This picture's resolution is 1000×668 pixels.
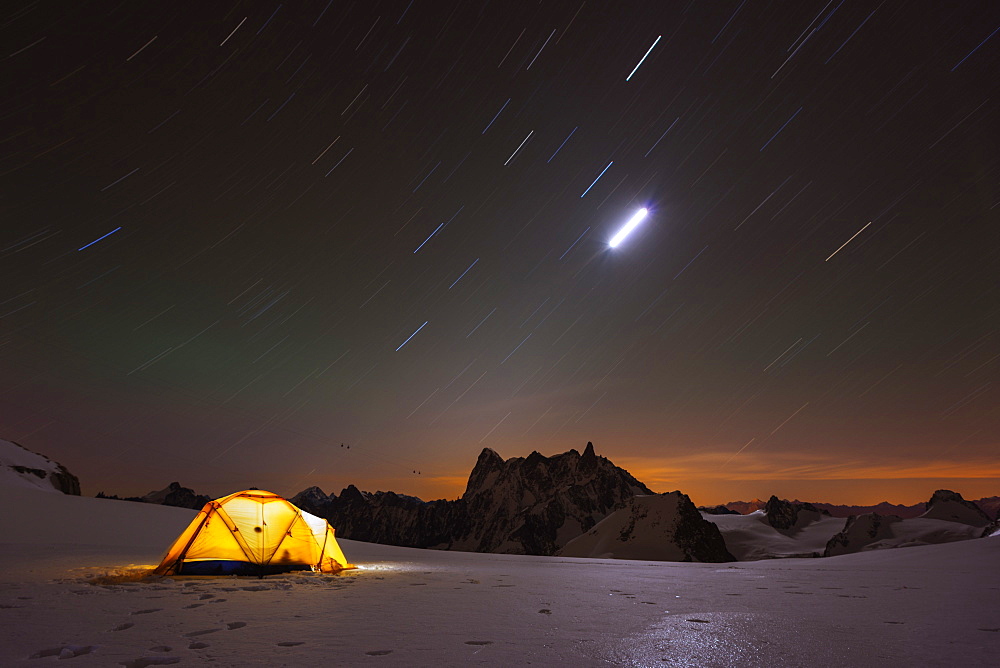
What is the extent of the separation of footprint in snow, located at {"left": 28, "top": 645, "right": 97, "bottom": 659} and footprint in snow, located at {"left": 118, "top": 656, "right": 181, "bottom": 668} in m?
0.73

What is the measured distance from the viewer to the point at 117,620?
746 centimetres

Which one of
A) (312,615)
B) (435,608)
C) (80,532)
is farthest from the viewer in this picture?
(80,532)

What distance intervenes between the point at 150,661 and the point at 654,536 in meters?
159

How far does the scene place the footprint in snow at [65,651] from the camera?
5.45 metres

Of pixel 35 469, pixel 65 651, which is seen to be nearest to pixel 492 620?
pixel 65 651

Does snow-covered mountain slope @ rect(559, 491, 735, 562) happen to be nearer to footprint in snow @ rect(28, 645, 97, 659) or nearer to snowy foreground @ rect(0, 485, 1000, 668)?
snowy foreground @ rect(0, 485, 1000, 668)

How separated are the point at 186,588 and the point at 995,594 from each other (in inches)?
672

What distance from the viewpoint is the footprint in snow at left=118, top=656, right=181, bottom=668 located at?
17.1 ft

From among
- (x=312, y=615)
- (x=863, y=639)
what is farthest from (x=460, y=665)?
(x=863, y=639)

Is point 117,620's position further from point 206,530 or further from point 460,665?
point 206,530

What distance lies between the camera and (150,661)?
5.36 metres

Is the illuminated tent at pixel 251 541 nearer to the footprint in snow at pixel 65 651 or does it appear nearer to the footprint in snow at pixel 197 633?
the footprint in snow at pixel 197 633

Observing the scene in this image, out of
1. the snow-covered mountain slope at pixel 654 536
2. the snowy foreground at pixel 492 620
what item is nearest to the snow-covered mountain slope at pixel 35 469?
the snowy foreground at pixel 492 620

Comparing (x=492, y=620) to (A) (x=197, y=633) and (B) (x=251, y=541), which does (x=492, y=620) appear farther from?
(B) (x=251, y=541)
